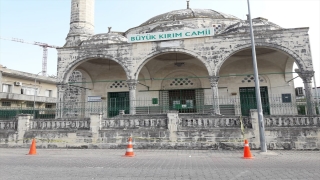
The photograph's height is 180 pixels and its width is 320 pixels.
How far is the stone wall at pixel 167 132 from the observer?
8547mm

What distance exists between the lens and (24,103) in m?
27.2

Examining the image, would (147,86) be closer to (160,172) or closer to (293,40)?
(293,40)

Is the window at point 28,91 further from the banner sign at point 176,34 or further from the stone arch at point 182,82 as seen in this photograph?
the banner sign at point 176,34

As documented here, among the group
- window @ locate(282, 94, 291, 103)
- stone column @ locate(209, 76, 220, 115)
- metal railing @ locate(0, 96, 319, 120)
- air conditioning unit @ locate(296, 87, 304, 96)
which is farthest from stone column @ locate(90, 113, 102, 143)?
air conditioning unit @ locate(296, 87, 304, 96)

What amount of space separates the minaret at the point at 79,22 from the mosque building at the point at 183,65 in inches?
3.2

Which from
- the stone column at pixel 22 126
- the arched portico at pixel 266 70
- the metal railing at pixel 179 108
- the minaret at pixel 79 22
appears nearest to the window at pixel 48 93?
the minaret at pixel 79 22

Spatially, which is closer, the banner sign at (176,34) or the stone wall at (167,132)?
the stone wall at (167,132)

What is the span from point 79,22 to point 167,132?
14.6 m

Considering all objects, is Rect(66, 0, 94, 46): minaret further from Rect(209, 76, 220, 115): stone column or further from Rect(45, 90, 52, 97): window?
Rect(45, 90, 52, 97): window

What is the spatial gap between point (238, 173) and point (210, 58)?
29.9ft

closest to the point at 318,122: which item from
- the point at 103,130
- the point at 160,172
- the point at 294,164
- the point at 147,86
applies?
the point at 294,164

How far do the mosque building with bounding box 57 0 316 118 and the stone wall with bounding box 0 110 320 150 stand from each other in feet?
5.08

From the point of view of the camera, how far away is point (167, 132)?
9125 mm

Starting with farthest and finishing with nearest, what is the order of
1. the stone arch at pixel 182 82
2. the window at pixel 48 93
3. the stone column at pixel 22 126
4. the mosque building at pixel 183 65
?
the window at pixel 48 93 < the stone arch at pixel 182 82 < the mosque building at pixel 183 65 < the stone column at pixel 22 126
